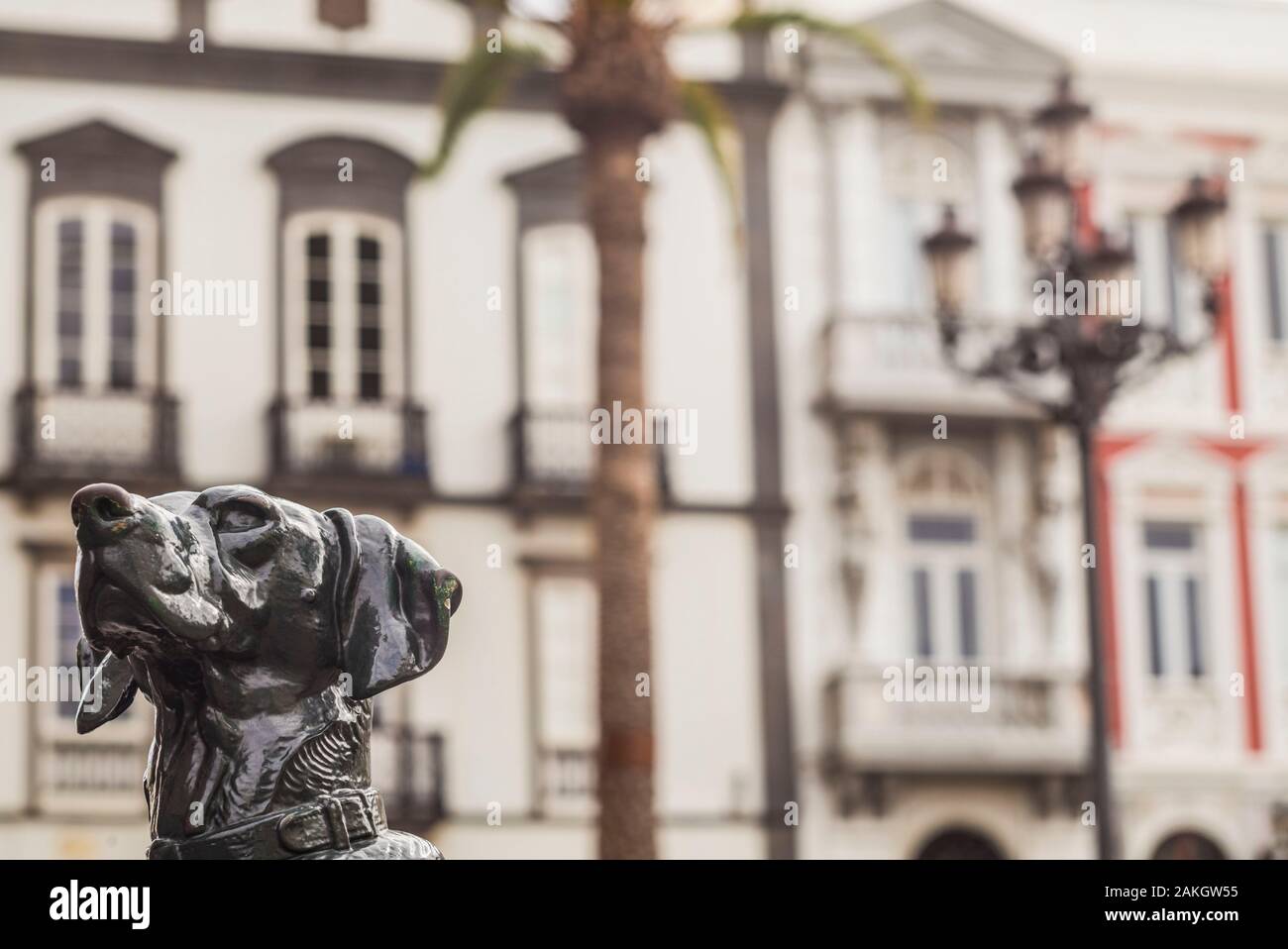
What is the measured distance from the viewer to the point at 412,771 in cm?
2214

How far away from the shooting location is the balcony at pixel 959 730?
23.0 metres

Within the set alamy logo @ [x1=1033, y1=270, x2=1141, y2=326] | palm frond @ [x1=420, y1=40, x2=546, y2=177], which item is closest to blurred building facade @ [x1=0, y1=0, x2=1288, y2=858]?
alamy logo @ [x1=1033, y1=270, x2=1141, y2=326]

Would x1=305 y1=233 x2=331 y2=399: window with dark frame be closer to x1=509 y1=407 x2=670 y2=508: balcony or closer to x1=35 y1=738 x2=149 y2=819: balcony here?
x1=509 y1=407 x2=670 y2=508: balcony

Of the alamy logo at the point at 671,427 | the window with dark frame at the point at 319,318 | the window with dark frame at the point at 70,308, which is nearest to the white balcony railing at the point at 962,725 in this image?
the alamy logo at the point at 671,427

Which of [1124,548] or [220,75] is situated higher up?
[220,75]

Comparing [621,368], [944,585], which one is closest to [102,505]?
[621,368]

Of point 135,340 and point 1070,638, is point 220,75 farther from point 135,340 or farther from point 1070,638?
point 1070,638

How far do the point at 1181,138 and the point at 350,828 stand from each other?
23578 mm

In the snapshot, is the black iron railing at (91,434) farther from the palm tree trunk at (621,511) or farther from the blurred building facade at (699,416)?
the palm tree trunk at (621,511)

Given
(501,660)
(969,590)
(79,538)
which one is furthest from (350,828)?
(969,590)

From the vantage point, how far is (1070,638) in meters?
24.1

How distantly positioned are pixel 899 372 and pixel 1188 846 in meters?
5.31

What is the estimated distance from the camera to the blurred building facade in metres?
22.6
